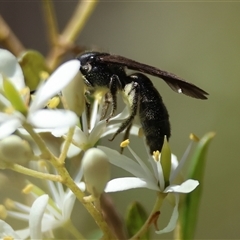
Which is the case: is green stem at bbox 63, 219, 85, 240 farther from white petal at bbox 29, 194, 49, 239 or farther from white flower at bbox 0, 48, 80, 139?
white flower at bbox 0, 48, 80, 139

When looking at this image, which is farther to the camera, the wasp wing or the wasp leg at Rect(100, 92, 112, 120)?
the wasp leg at Rect(100, 92, 112, 120)

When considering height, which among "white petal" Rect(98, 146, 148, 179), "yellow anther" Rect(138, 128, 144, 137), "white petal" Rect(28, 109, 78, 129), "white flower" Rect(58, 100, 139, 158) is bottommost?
"white petal" Rect(98, 146, 148, 179)

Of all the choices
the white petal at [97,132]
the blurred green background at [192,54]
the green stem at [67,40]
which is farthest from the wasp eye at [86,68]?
the blurred green background at [192,54]

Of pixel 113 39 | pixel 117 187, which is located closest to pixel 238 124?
pixel 113 39

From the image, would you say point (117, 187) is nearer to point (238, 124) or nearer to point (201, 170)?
point (201, 170)

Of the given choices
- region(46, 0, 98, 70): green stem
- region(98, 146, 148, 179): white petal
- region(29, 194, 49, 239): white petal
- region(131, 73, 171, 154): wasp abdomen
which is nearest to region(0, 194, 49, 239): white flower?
region(29, 194, 49, 239): white petal
